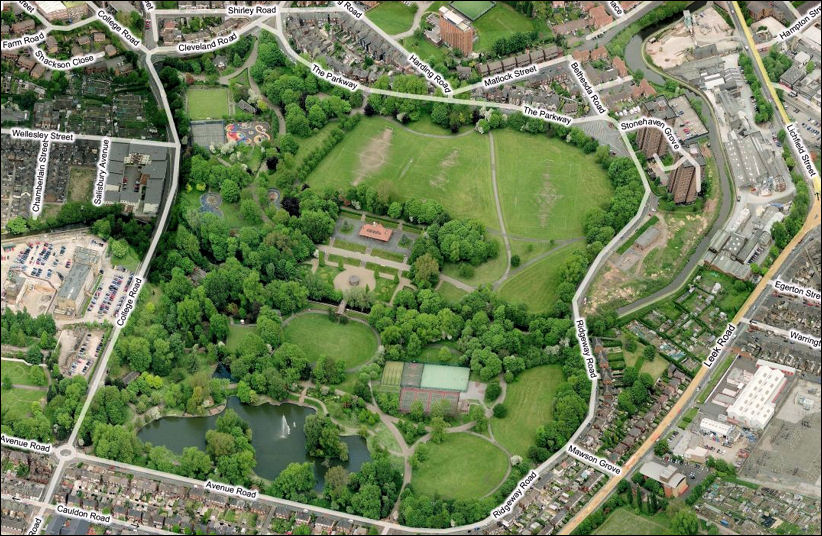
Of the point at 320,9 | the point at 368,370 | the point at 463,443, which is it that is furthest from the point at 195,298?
the point at 320,9

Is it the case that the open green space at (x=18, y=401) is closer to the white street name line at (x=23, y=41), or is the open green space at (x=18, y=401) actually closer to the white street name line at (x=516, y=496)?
the white street name line at (x=23, y=41)

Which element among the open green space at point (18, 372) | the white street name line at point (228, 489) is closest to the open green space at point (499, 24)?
the white street name line at point (228, 489)

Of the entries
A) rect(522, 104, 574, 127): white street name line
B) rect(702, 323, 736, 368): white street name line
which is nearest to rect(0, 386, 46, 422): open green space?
rect(522, 104, 574, 127): white street name line

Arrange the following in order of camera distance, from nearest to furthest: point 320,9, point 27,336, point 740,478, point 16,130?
point 740,478
point 27,336
point 16,130
point 320,9

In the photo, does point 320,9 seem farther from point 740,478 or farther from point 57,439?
point 740,478

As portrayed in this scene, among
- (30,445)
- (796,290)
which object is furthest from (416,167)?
(30,445)
